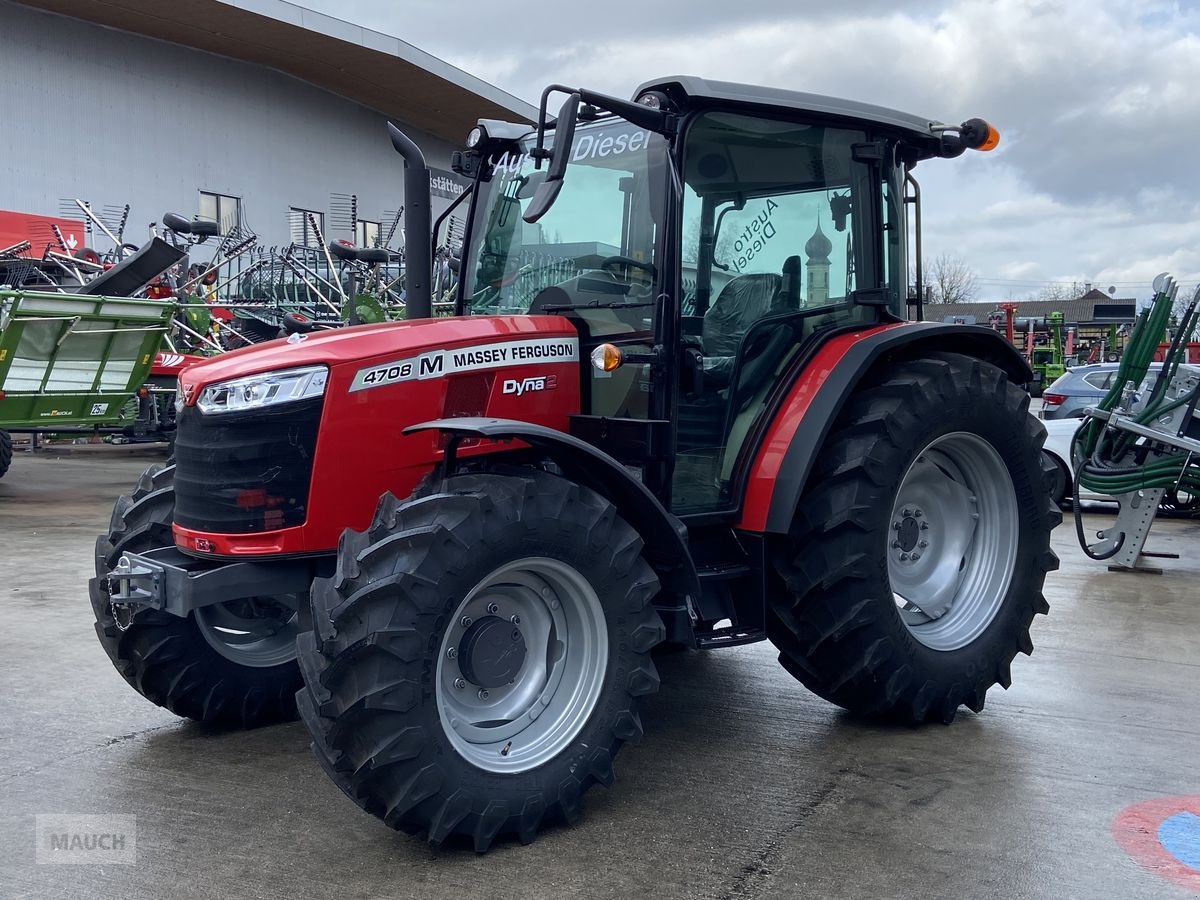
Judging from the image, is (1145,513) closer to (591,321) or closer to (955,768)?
(955,768)

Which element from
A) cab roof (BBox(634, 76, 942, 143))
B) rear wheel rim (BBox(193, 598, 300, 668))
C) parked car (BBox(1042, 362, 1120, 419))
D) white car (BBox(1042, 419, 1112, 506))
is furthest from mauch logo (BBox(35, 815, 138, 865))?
parked car (BBox(1042, 362, 1120, 419))

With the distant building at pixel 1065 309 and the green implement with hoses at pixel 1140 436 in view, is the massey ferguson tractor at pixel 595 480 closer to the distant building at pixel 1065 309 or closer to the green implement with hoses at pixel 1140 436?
the green implement with hoses at pixel 1140 436

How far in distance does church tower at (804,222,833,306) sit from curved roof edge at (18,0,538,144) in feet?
79.6

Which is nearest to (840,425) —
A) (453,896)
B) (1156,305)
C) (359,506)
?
(359,506)

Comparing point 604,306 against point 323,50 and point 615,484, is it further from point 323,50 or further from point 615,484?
point 323,50

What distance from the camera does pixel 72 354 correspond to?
11438 millimetres

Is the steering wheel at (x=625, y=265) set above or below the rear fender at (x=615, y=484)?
above

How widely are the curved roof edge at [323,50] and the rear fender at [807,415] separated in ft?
80.6

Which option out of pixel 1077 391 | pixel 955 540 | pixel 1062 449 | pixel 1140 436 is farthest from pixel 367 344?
pixel 1077 391

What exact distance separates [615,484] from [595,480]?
8cm

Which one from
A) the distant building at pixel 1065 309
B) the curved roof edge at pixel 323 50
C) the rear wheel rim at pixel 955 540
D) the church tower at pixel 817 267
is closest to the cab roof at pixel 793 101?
the church tower at pixel 817 267

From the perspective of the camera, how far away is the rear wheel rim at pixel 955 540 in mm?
5023

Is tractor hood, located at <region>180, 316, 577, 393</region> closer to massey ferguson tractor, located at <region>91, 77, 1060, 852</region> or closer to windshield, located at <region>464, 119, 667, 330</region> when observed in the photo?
massey ferguson tractor, located at <region>91, 77, 1060, 852</region>

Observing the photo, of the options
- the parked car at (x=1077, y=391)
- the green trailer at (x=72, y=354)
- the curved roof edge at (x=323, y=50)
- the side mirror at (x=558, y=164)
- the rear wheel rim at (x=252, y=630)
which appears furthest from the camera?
the curved roof edge at (x=323, y=50)
